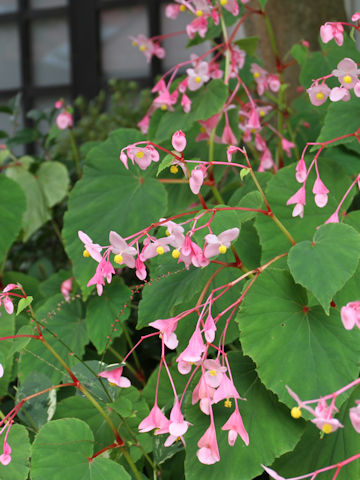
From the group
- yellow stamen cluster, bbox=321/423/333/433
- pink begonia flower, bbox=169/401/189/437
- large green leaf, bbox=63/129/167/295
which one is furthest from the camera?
large green leaf, bbox=63/129/167/295

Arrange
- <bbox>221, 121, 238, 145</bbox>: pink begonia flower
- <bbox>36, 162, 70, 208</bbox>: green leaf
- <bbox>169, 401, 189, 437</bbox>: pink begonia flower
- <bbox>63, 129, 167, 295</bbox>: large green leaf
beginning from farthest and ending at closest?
<bbox>36, 162, 70, 208</bbox>: green leaf
<bbox>221, 121, 238, 145</bbox>: pink begonia flower
<bbox>63, 129, 167, 295</bbox>: large green leaf
<bbox>169, 401, 189, 437</bbox>: pink begonia flower

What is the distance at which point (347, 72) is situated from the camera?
84 cm

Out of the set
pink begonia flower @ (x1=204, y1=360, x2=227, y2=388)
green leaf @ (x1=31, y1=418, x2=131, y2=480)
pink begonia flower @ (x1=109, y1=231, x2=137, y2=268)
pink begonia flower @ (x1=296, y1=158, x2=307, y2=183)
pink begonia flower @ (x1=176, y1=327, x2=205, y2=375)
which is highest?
pink begonia flower @ (x1=296, y1=158, x2=307, y2=183)

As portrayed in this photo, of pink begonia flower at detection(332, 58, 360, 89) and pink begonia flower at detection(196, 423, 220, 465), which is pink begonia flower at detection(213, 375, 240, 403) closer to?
pink begonia flower at detection(196, 423, 220, 465)

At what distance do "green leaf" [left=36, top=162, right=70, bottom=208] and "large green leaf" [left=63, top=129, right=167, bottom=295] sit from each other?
378mm

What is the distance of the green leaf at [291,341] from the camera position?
2.38ft

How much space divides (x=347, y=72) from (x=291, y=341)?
1.21ft

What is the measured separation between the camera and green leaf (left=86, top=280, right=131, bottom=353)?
111 centimetres

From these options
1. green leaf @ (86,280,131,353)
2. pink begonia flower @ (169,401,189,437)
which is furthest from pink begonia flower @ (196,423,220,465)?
green leaf @ (86,280,131,353)

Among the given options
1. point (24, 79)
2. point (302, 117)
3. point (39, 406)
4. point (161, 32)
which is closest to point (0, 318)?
point (39, 406)

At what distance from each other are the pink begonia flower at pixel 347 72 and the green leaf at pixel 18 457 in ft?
2.00

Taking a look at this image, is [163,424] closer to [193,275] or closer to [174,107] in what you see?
[193,275]

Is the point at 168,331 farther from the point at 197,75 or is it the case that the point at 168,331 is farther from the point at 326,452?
the point at 197,75

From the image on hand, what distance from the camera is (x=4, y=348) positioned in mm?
1047
